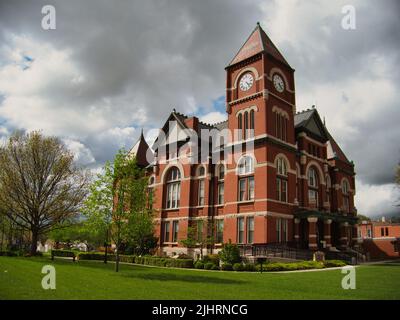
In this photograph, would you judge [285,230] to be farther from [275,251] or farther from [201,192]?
[201,192]

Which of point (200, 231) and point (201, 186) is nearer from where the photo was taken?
point (200, 231)

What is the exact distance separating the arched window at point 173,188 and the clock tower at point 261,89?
9.83 metres

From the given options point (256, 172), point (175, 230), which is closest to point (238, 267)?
point (256, 172)

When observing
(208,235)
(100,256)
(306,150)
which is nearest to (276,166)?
(306,150)

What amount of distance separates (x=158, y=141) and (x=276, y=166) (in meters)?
17.0

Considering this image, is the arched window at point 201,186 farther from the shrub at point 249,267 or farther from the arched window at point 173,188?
the shrub at point 249,267

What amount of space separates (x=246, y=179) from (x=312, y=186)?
938cm

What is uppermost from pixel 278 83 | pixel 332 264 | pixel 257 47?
pixel 257 47

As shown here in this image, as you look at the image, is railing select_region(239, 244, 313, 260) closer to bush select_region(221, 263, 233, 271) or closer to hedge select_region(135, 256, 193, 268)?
bush select_region(221, 263, 233, 271)

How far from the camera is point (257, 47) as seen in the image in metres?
34.8

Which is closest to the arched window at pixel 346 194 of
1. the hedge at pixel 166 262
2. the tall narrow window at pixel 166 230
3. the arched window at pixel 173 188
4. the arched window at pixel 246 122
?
the arched window at pixel 246 122

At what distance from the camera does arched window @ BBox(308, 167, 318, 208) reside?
37.9 metres

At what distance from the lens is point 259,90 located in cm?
3353

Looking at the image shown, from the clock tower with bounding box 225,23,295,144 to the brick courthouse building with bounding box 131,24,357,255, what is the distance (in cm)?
10
